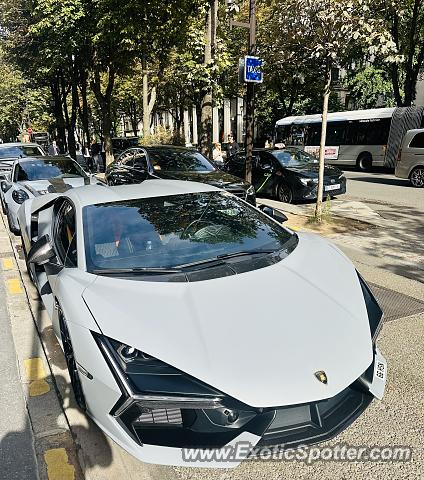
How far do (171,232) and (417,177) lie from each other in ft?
40.3

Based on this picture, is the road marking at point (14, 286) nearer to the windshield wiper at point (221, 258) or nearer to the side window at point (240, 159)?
the windshield wiper at point (221, 258)

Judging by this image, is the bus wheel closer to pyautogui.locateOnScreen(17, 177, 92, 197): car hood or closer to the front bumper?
pyautogui.locateOnScreen(17, 177, 92, 197): car hood

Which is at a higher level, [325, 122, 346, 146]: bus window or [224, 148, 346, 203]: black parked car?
[325, 122, 346, 146]: bus window

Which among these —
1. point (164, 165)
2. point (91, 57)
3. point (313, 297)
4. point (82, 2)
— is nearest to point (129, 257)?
point (313, 297)

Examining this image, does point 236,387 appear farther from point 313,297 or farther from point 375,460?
point 375,460

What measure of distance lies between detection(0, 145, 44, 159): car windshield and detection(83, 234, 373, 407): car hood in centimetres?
1153

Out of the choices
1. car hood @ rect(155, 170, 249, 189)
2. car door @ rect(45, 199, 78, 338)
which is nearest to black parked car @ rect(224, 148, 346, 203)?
car hood @ rect(155, 170, 249, 189)

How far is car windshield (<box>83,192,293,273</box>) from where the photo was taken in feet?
9.41

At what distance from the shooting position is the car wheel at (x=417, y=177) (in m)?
13.1

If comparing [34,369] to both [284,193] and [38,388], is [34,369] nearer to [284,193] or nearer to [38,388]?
[38,388]

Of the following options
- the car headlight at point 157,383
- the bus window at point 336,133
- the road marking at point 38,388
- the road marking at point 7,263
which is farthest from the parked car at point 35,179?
the bus window at point 336,133

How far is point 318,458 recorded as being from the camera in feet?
7.93

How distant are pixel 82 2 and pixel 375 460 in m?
15.7

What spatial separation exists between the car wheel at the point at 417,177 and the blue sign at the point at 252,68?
6814 mm
